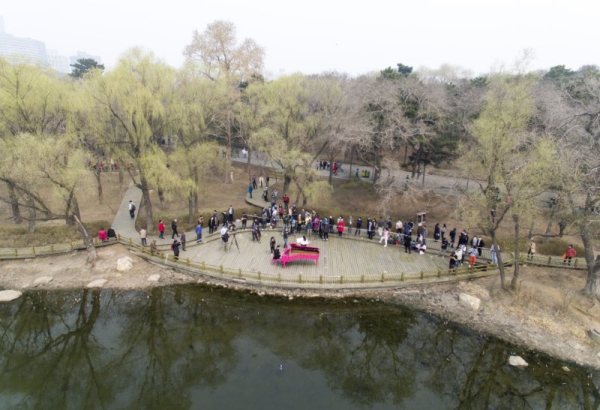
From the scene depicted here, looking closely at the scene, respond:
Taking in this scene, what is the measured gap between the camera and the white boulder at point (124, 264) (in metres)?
21.9

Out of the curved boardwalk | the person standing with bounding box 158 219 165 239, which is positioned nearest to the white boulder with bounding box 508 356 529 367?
the curved boardwalk

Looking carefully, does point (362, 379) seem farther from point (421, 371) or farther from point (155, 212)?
point (155, 212)

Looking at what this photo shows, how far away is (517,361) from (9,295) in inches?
982

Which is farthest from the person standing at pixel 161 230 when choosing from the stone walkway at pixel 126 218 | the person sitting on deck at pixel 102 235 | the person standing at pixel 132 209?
the person standing at pixel 132 209

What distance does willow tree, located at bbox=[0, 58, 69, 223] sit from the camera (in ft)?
76.7

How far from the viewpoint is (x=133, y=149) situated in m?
24.8

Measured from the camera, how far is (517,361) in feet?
51.1

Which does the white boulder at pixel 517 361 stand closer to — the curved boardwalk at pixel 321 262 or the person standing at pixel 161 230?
the curved boardwalk at pixel 321 262

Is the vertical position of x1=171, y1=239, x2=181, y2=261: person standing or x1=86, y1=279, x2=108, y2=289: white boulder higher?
x1=171, y1=239, x2=181, y2=261: person standing

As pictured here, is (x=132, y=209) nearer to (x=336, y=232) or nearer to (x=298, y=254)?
(x=298, y=254)

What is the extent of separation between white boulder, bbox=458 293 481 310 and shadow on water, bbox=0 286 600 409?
1957 millimetres

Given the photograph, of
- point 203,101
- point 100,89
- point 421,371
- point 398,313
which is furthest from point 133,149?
point 421,371

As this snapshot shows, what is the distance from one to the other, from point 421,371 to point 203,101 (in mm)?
22849

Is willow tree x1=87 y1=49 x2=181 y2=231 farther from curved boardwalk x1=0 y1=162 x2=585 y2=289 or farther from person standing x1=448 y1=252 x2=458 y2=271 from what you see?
person standing x1=448 y1=252 x2=458 y2=271
